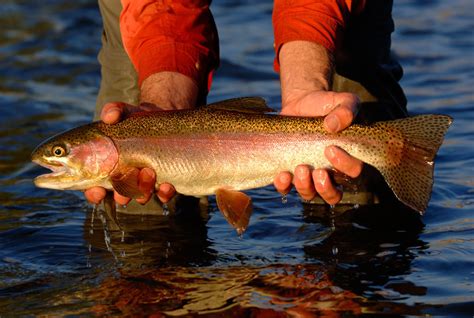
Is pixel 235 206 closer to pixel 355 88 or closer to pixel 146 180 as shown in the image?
pixel 146 180

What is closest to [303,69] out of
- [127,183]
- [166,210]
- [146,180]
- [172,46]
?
[172,46]

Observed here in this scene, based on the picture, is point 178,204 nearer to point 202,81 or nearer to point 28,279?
point 202,81

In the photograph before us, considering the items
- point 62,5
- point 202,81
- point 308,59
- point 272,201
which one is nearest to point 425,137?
point 308,59

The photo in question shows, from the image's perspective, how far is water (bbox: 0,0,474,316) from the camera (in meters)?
5.15

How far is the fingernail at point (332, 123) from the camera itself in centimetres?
491

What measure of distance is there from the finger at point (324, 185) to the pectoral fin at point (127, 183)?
0.87 meters

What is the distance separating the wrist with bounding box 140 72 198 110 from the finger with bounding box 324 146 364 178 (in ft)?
3.89

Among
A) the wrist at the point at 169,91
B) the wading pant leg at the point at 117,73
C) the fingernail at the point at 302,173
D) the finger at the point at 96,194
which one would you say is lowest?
the finger at the point at 96,194

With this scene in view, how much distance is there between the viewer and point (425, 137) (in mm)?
5023

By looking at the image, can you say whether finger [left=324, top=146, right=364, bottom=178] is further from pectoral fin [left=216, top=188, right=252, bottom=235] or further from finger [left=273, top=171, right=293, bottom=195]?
pectoral fin [left=216, top=188, right=252, bottom=235]

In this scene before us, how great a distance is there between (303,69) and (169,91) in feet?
2.72

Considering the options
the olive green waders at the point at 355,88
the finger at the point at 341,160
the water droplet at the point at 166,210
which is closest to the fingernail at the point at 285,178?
the finger at the point at 341,160

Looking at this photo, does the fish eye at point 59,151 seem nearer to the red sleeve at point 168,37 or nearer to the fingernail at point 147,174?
the fingernail at point 147,174

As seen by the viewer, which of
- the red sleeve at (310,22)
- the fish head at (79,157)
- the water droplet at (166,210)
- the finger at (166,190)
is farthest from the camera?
the water droplet at (166,210)
